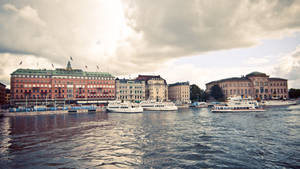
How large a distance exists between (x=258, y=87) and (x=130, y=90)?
10398cm

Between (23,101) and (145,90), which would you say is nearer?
(23,101)

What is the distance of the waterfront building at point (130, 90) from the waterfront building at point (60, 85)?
7.80m

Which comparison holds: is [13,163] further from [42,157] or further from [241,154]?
[241,154]

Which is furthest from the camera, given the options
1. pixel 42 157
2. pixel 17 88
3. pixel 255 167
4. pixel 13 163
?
pixel 17 88

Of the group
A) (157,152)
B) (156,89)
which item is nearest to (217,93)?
(156,89)

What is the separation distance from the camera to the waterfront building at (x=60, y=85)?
97.7 metres

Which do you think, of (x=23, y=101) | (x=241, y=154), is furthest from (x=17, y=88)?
(x=241, y=154)

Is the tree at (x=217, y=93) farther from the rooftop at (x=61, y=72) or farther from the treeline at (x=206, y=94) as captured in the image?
the rooftop at (x=61, y=72)

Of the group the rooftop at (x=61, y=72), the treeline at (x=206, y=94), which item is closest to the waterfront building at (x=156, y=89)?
the treeline at (x=206, y=94)

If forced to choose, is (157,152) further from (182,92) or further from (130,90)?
(182,92)

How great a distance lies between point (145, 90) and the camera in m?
143

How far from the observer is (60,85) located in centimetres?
10719

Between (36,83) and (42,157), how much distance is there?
97.4 meters

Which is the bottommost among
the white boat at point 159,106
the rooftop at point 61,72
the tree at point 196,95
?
the white boat at point 159,106
